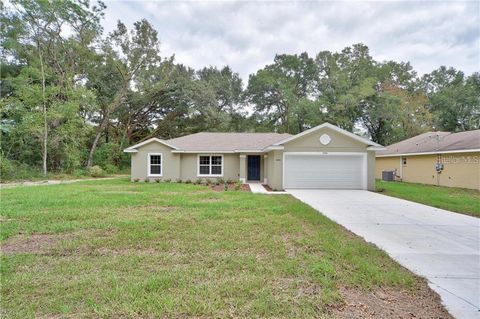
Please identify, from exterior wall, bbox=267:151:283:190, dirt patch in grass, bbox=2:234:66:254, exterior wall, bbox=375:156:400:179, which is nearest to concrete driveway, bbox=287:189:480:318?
exterior wall, bbox=267:151:283:190

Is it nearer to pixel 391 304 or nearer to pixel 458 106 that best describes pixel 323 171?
pixel 391 304

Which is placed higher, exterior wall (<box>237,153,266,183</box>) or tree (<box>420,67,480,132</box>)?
tree (<box>420,67,480,132</box>)

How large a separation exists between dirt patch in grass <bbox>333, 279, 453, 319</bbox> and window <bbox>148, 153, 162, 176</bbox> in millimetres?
15499

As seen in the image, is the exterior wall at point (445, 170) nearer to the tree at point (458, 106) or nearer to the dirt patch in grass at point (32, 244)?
the tree at point (458, 106)

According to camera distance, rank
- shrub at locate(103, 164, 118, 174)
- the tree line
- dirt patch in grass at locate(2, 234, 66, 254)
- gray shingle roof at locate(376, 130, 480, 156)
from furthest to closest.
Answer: shrub at locate(103, 164, 118, 174) → the tree line → gray shingle roof at locate(376, 130, 480, 156) → dirt patch in grass at locate(2, 234, 66, 254)

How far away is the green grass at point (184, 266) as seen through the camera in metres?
2.92

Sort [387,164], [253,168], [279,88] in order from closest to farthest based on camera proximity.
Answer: [253,168]
[387,164]
[279,88]

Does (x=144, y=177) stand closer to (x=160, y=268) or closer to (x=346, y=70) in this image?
(x=160, y=268)

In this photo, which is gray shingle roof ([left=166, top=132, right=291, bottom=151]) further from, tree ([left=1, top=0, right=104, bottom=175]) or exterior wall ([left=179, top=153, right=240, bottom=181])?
tree ([left=1, top=0, right=104, bottom=175])

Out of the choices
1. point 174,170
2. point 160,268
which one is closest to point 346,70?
point 174,170

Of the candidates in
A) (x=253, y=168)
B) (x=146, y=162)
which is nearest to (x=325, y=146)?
(x=253, y=168)

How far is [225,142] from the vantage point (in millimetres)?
18734

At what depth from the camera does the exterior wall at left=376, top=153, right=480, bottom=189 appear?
559 inches

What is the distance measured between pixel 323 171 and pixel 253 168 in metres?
5.19
